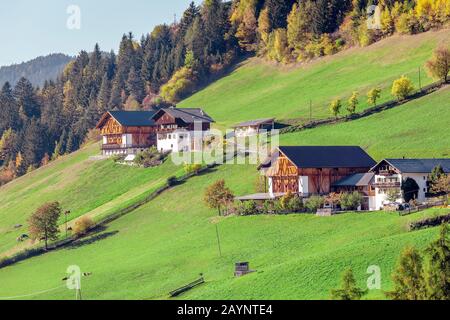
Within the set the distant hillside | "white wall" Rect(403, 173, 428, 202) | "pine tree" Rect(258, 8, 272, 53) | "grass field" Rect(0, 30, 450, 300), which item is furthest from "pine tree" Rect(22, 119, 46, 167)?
"white wall" Rect(403, 173, 428, 202)

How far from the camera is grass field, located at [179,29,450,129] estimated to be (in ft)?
468

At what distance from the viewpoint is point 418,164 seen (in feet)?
303

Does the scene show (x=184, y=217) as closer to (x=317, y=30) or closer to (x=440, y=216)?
(x=440, y=216)

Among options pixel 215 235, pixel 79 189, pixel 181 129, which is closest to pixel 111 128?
pixel 181 129

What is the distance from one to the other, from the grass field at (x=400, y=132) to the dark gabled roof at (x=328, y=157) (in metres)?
3.62

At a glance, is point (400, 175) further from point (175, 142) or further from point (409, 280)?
point (175, 142)

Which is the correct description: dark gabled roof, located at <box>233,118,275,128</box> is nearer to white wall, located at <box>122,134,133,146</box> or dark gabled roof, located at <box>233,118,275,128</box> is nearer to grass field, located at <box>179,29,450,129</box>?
grass field, located at <box>179,29,450,129</box>

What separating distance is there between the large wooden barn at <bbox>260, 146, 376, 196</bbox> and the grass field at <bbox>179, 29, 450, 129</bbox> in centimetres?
3074

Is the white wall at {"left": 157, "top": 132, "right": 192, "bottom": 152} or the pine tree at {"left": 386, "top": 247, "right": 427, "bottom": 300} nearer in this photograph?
the pine tree at {"left": 386, "top": 247, "right": 427, "bottom": 300}

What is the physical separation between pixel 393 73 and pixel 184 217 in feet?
178

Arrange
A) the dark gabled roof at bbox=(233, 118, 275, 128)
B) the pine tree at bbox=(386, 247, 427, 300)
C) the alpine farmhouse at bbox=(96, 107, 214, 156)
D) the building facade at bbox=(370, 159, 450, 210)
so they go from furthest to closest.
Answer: the alpine farmhouse at bbox=(96, 107, 214, 156) → the dark gabled roof at bbox=(233, 118, 275, 128) → the building facade at bbox=(370, 159, 450, 210) → the pine tree at bbox=(386, 247, 427, 300)

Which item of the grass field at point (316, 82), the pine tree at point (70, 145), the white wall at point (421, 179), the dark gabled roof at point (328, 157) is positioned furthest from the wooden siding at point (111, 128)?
the white wall at point (421, 179)

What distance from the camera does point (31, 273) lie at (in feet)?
307
